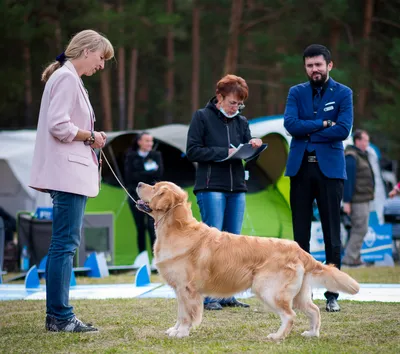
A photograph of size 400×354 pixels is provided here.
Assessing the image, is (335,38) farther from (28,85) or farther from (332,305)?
(332,305)

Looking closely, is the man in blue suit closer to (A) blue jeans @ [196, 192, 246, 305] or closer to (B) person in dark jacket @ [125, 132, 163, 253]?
(A) blue jeans @ [196, 192, 246, 305]

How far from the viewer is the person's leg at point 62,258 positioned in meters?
4.27

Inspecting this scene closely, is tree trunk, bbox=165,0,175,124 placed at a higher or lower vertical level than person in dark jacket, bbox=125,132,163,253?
higher

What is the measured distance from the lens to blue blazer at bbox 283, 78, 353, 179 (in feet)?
16.8

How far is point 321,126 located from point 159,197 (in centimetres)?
148

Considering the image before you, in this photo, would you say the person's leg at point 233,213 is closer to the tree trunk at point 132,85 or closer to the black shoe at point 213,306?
the black shoe at point 213,306

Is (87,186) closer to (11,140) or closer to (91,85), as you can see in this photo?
(11,140)

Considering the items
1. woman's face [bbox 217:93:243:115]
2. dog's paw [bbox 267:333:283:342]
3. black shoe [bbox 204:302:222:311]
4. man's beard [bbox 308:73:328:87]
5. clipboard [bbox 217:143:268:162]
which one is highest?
man's beard [bbox 308:73:328:87]

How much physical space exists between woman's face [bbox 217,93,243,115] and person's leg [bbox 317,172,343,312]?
34.3 inches

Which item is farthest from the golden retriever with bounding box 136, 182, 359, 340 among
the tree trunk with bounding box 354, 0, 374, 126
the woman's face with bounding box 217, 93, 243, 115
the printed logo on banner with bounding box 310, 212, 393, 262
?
the tree trunk with bounding box 354, 0, 374, 126

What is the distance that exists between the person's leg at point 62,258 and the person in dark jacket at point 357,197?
5.92 m

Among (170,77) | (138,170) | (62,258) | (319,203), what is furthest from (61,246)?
(170,77)

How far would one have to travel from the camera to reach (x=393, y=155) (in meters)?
20.6

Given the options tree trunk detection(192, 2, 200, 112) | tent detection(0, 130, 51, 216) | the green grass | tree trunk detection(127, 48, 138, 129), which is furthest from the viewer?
tree trunk detection(127, 48, 138, 129)
